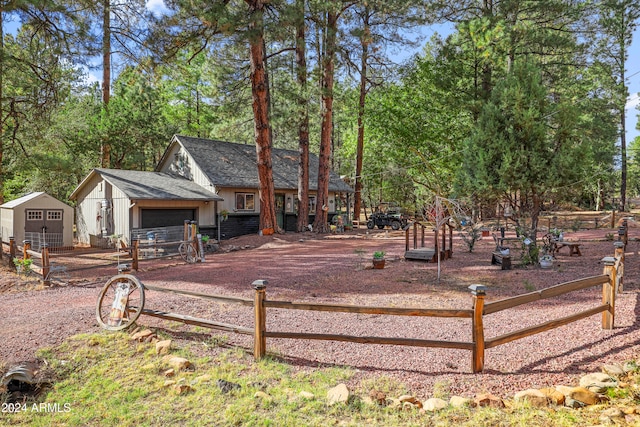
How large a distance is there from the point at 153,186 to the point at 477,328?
56.6 ft

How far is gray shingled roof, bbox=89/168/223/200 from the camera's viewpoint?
1734cm

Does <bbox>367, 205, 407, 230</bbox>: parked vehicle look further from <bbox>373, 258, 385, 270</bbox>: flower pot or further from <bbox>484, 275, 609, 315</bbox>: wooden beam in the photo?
<bbox>484, 275, 609, 315</bbox>: wooden beam

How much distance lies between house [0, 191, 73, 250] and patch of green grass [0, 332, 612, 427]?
14.1 meters

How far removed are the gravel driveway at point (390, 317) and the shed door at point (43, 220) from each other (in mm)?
5418

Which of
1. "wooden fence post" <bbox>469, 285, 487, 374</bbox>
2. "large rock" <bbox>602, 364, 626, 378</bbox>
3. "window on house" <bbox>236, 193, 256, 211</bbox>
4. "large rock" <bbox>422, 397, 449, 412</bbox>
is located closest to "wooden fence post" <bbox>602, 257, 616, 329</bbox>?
"large rock" <bbox>602, 364, 626, 378</bbox>

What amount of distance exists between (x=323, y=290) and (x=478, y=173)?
17.1ft

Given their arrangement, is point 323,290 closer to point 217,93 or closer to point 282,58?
point 217,93

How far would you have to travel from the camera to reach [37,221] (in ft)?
57.2

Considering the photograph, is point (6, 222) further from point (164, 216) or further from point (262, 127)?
point (262, 127)

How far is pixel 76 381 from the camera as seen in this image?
4719 millimetres

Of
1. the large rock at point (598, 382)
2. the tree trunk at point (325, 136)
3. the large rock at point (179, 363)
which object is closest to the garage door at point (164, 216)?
the tree trunk at point (325, 136)

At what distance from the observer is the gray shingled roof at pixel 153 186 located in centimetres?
1734

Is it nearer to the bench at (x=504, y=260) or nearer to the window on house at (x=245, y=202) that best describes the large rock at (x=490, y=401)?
the bench at (x=504, y=260)

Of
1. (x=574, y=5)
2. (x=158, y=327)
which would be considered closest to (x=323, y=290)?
(x=158, y=327)
